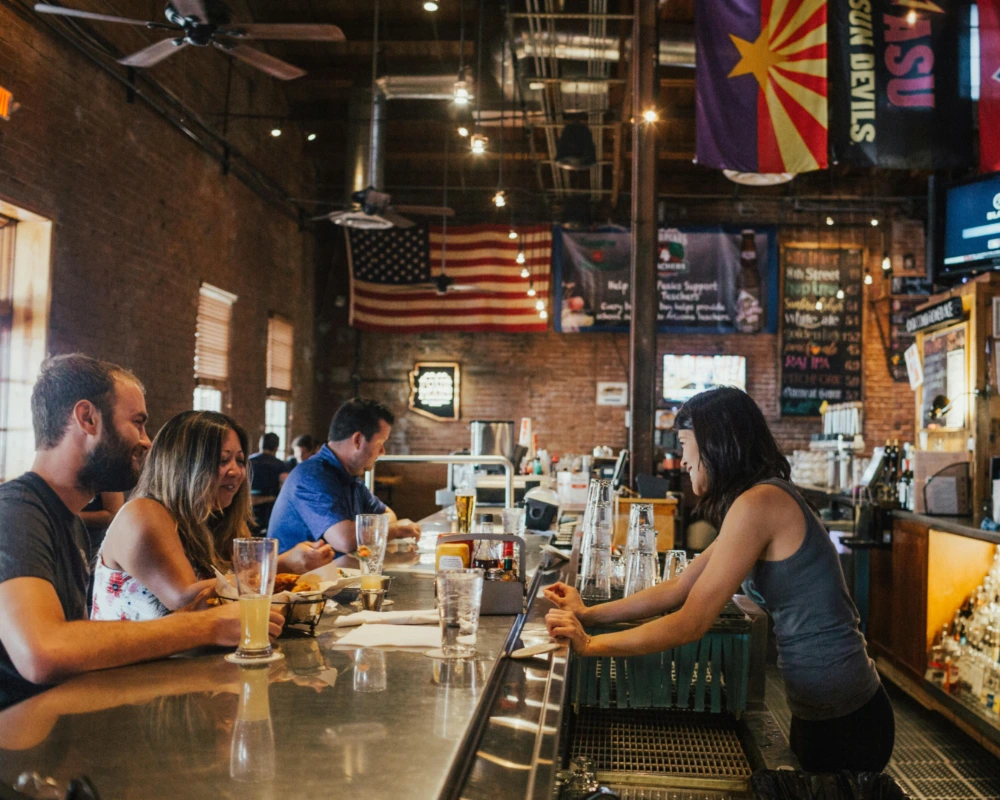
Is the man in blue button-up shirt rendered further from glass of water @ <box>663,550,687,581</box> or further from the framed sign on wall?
the framed sign on wall

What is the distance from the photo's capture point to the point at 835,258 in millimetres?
11352

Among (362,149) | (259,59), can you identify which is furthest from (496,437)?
(259,59)

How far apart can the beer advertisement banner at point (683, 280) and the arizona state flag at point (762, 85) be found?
6.16m

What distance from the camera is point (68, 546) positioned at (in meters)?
1.76

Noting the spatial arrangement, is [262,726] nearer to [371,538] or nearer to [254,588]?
[254,588]

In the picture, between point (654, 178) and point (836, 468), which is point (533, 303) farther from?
point (654, 178)

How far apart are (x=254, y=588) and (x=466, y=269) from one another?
32.2ft

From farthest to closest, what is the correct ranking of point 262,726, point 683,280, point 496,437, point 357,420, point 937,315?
point 683,280, point 496,437, point 937,315, point 357,420, point 262,726

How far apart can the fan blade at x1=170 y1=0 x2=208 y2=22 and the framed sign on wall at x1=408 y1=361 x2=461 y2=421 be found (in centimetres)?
783

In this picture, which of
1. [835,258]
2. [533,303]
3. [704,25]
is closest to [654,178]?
[704,25]

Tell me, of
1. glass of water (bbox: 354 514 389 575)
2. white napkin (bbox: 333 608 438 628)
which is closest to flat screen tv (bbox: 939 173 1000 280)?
glass of water (bbox: 354 514 389 575)

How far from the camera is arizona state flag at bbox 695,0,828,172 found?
4.77m

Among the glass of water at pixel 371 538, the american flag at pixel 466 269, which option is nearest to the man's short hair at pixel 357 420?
the glass of water at pixel 371 538

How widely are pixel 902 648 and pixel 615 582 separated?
317 centimetres
